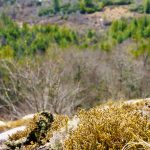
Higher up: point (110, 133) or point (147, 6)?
point (110, 133)

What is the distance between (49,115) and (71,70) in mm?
51842

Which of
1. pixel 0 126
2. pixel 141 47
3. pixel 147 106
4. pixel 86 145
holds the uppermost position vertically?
pixel 86 145

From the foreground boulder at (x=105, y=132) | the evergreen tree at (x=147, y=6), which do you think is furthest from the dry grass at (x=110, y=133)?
the evergreen tree at (x=147, y=6)

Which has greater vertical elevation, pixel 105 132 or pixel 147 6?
pixel 105 132

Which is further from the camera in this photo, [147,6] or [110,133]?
[147,6]

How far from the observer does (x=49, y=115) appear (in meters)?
7.95

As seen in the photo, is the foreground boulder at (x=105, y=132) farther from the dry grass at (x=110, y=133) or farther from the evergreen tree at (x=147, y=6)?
the evergreen tree at (x=147, y=6)

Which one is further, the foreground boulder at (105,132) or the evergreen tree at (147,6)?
the evergreen tree at (147,6)

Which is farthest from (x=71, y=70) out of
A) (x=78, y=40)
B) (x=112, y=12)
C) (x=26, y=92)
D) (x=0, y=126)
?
(x=112, y=12)

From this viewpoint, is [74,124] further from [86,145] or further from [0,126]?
[0,126]

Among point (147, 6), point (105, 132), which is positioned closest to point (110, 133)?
point (105, 132)

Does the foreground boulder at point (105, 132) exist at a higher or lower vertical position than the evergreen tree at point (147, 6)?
higher

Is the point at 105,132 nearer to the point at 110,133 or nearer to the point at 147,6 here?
the point at 110,133

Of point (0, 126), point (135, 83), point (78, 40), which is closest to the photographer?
point (0, 126)
